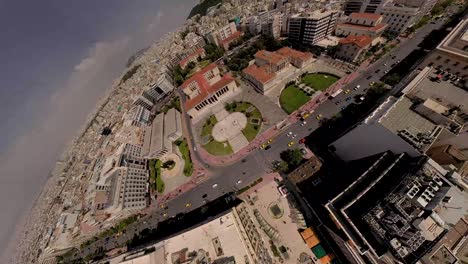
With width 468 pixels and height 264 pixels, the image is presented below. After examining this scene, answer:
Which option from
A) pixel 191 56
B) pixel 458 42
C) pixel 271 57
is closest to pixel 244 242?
pixel 271 57

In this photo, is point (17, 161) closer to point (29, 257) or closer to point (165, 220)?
point (29, 257)

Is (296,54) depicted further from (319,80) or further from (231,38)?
(231,38)

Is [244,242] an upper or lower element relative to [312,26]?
lower

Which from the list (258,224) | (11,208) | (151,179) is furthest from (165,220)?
(11,208)

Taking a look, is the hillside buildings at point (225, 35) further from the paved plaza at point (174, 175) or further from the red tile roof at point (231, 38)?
the paved plaza at point (174, 175)

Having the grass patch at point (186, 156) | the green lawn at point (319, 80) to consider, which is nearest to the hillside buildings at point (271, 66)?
the green lawn at point (319, 80)

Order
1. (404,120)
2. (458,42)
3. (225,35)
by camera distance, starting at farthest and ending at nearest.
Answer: (225,35), (458,42), (404,120)
